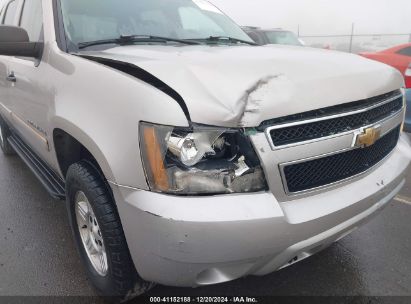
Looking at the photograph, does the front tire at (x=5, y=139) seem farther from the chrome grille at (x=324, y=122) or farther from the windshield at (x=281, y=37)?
the windshield at (x=281, y=37)

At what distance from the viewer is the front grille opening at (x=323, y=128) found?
1.67 m

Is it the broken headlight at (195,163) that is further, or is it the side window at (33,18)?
the side window at (33,18)

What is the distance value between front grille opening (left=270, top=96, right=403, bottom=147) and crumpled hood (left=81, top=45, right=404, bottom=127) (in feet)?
0.26

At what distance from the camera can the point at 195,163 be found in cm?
163

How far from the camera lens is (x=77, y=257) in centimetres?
273

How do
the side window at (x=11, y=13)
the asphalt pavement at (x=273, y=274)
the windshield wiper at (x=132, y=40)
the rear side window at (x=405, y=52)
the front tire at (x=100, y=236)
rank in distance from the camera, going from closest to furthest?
the front tire at (x=100, y=236)
the asphalt pavement at (x=273, y=274)
the windshield wiper at (x=132, y=40)
the side window at (x=11, y=13)
the rear side window at (x=405, y=52)

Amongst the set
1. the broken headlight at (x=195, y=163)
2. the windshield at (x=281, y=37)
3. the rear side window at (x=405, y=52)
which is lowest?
the windshield at (x=281, y=37)

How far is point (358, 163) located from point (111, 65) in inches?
54.5

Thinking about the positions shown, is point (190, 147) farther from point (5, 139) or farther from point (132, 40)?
point (5, 139)

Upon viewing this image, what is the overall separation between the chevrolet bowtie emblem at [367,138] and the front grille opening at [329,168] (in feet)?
0.15

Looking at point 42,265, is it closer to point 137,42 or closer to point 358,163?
point 137,42

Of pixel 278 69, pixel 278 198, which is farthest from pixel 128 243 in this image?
pixel 278 69

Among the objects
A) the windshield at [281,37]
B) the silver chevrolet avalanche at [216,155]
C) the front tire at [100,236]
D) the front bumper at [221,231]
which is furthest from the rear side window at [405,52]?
the front tire at [100,236]

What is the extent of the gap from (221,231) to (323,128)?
2.27 feet
